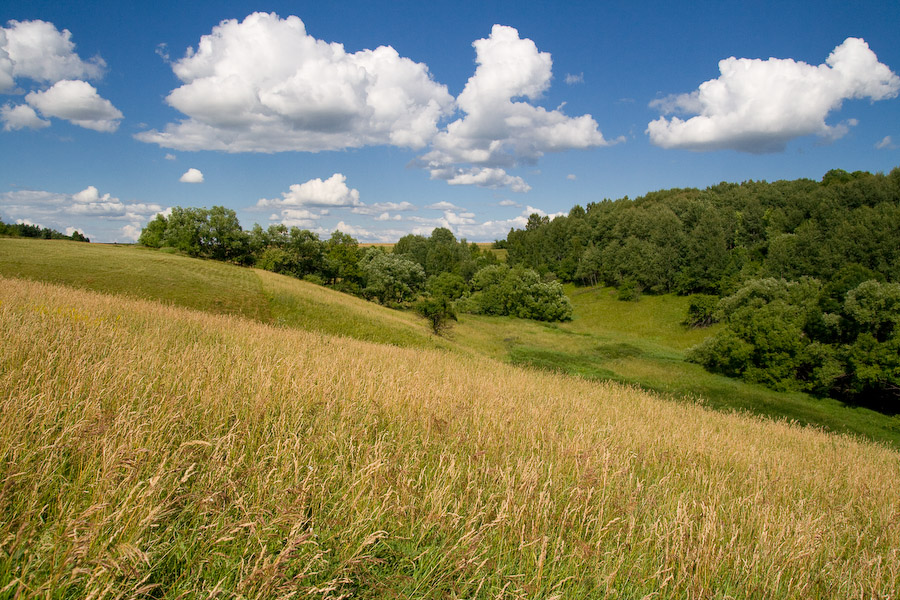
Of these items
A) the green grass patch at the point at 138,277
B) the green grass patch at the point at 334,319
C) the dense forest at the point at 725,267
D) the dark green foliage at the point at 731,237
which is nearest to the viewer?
the green grass patch at the point at 138,277

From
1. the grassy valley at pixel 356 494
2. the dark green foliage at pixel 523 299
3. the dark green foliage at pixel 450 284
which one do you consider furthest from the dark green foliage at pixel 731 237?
the grassy valley at pixel 356 494

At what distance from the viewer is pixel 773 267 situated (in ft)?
198

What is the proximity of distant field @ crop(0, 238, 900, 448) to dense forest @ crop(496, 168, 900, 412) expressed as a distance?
3.34 m

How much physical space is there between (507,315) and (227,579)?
248 feet

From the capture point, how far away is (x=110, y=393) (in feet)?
12.5

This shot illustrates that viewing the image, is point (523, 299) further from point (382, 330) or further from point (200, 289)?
point (200, 289)

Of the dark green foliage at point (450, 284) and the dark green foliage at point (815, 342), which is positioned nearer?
the dark green foliage at point (815, 342)

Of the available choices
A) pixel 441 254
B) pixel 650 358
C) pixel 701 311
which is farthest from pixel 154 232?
pixel 701 311

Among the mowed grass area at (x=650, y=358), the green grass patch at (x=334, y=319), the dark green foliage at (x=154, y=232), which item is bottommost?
Result: the mowed grass area at (x=650, y=358)

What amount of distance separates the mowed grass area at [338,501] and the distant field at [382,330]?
751 inches

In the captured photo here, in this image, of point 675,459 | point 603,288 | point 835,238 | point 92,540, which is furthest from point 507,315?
point 92,540

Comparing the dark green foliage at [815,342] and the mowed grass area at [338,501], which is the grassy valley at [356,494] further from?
the dark green foliage at [815,342]

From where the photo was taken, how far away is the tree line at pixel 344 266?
205ft

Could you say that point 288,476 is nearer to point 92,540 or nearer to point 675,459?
point 92,540
